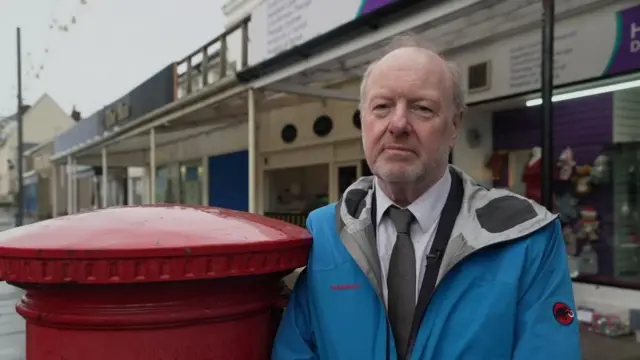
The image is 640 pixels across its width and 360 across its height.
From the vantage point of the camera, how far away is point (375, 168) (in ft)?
5.15

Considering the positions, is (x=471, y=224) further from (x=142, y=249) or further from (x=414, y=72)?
(x=142, y=249)

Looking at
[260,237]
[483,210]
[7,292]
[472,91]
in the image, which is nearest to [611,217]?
[472,91]

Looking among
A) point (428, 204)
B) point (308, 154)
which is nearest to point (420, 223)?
point (428, 204)

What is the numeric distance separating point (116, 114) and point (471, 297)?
1324 cm

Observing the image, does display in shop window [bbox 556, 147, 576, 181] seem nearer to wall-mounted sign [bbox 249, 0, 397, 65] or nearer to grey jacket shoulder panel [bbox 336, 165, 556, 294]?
wall-mounted sign [bbox 249, 0, 397, 65]

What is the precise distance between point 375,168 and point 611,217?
14.5 feet

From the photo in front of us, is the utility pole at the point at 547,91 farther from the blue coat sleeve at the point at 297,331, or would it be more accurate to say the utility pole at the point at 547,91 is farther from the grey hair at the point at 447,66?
the blue coat sleeve at the point at 297,331

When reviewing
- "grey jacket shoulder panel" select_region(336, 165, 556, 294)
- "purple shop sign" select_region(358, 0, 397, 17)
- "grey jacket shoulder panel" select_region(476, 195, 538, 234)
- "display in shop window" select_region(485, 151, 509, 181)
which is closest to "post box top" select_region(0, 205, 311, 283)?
"grey jacket shoulder panel" select_region(336, 165, 556, 294)

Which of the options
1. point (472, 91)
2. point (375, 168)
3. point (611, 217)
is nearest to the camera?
point (375, 168)

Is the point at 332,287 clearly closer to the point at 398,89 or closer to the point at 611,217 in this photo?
the point at 398,89

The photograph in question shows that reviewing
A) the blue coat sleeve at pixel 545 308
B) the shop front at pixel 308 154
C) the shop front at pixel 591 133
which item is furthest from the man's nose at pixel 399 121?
the shop front at pixel 308 154

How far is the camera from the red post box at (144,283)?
1.29 m

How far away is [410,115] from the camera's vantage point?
5.03 ft

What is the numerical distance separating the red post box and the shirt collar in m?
0.26
